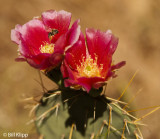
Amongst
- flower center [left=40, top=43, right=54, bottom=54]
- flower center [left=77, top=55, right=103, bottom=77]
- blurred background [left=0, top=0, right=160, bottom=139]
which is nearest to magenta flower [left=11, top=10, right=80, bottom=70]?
flower center [left=40, top=43, right=54, bottom=54]

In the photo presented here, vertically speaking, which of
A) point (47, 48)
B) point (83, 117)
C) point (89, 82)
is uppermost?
point (47, 48)

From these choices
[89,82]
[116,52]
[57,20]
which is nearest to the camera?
[89,82]

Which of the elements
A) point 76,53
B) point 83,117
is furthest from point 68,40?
point 83,117

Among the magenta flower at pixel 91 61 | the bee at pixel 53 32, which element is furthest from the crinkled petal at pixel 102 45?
the bee at pixel 53 32

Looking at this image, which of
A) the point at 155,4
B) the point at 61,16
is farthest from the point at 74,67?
the point at 155,4

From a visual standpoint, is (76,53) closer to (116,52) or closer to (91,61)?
(91,61)

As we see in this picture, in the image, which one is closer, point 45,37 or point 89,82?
point 89,82

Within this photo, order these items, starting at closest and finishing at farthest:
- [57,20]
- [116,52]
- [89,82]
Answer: [89,82], [57,20], [116,52]

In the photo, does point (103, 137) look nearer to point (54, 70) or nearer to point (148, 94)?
point (54, 70)

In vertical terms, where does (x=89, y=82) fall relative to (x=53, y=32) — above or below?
below
